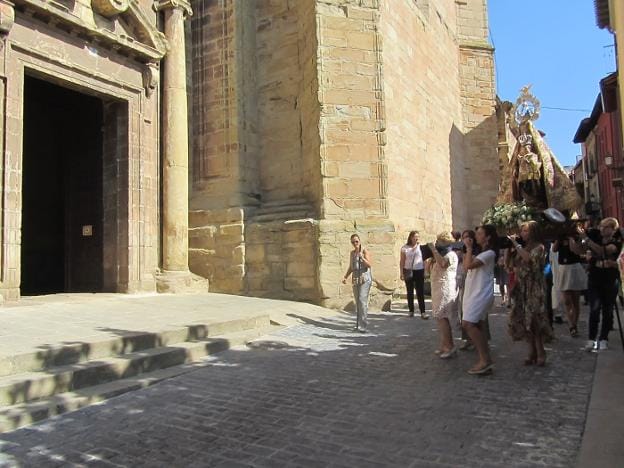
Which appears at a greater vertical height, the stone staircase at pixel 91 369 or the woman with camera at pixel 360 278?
the woman with camera at pixel 360 278

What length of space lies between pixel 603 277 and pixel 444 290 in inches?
71.3

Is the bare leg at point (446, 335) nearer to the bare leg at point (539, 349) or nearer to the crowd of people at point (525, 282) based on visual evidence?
the crowd of people at point (525, 282)

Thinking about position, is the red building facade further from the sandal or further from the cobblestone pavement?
the cobblestone pavement

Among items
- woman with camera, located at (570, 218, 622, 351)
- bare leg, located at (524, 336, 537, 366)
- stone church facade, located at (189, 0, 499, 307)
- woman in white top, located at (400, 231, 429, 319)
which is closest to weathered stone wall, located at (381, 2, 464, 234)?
stone church facade, located at (189, 0, 499, 307)

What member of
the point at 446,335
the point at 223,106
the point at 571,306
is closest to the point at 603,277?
the point at 571,306

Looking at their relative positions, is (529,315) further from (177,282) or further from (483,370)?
(177,282)

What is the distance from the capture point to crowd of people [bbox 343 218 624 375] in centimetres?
544

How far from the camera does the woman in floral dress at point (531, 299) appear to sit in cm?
554

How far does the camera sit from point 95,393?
4660 mm

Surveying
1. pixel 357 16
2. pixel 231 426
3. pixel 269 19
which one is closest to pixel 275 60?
pixel 269 19

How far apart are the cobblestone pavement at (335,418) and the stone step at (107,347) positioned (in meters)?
0.76

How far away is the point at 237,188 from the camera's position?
11.8m

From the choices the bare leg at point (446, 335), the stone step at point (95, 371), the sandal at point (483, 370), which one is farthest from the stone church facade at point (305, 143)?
the sandal at point (483, 370)

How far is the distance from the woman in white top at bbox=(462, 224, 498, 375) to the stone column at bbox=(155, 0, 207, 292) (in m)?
7.07
